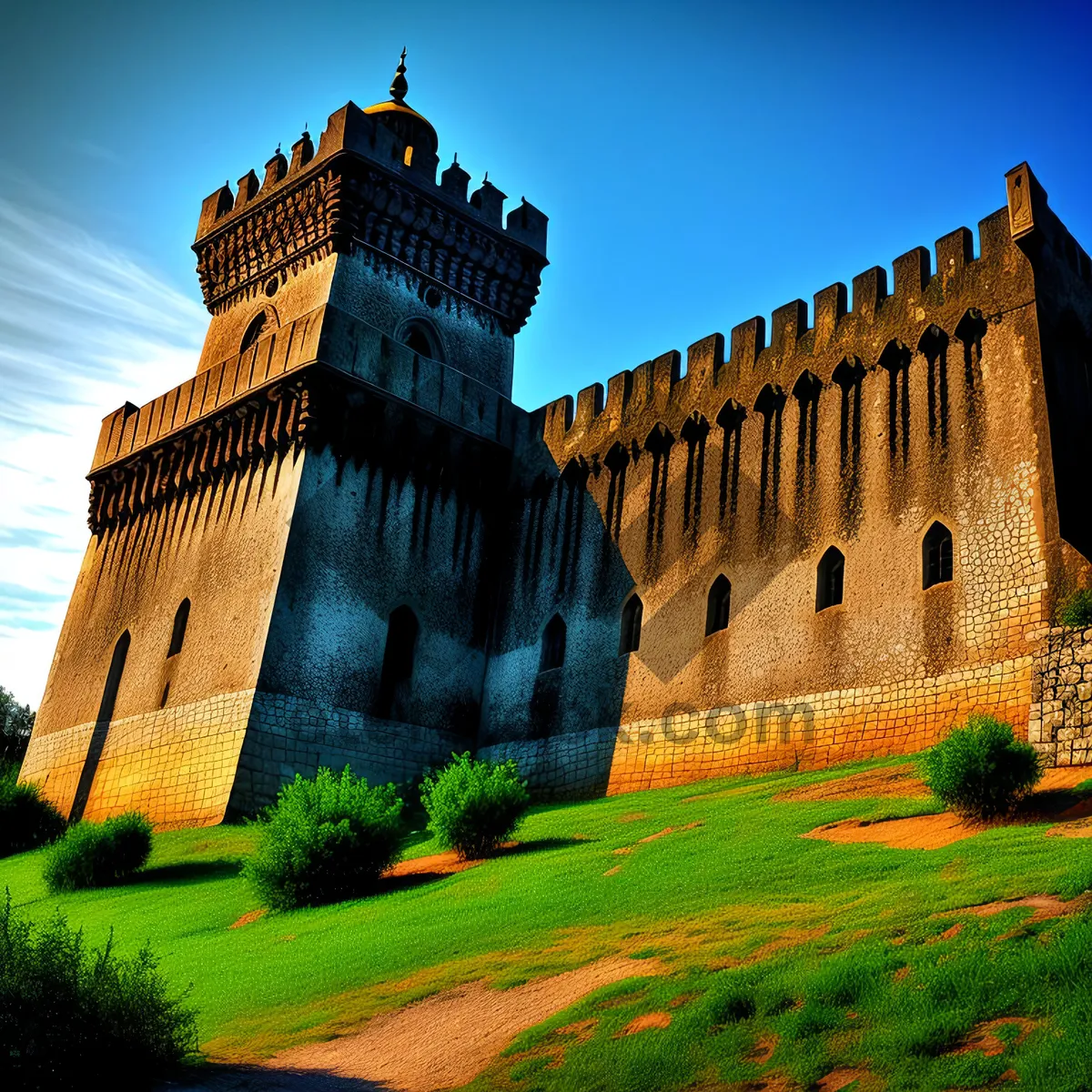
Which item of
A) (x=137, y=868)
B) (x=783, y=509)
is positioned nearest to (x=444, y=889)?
(x=137, y=868)

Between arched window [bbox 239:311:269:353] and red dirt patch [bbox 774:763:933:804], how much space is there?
17.9m

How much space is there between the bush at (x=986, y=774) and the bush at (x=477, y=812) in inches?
240

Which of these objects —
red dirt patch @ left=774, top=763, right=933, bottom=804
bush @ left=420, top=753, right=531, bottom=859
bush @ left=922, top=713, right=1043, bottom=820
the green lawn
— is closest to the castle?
red dirt patch @ left=774, top=763, right=933, bottom=804

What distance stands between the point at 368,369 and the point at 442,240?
5.15m

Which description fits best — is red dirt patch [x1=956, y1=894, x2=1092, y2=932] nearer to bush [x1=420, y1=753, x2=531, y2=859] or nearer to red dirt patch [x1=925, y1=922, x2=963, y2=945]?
red dirt patch [x1=925, y1=922, x2=963, y2=945]

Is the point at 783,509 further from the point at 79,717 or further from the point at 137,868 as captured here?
the point at 79,717

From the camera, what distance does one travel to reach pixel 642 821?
15742 mm

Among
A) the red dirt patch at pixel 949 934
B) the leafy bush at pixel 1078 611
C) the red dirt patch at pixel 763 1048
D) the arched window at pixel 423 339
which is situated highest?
the arched window at pixel 423 339

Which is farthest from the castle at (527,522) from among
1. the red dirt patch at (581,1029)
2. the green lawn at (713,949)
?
the red dirt patch at (581,1029)

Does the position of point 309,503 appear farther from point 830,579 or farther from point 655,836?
point 655,836

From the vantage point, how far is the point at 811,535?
19250 millimetres

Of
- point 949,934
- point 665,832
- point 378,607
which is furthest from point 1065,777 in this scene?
point 378,607

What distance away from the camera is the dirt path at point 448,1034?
27.1 ft

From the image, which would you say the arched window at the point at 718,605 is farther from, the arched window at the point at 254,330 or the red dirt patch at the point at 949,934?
the arched window at the point at 254,330
